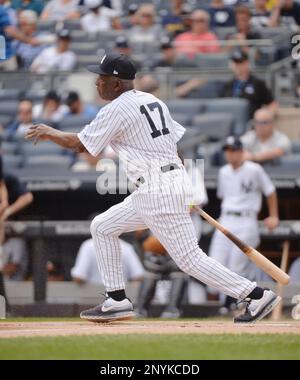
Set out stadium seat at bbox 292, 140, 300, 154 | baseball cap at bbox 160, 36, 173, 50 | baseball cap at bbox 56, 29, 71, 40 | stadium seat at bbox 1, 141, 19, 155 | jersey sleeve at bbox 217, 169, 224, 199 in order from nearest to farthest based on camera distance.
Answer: jersey sleeve at bbox 217, 169, 224, 199 → stadium seat at bbox 292, 140, 300, 154 → stadium seat at bbox 1, 141, 19, 155 → baseball cap at bbox 160, 36, 173, 50 → baseball cap at bbox 56, 29, 71, 40

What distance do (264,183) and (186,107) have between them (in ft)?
5.29

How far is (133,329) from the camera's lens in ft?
23.3

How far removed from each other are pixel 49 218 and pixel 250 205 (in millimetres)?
2099

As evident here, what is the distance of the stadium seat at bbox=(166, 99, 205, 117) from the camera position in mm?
11891

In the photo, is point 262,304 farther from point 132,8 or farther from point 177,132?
point 132,8

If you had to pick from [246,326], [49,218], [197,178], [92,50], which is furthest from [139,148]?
[92,50]

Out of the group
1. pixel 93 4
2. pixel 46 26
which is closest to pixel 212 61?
pixel 93 4

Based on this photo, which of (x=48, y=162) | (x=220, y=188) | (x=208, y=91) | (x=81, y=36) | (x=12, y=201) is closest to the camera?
(x=220, y=188)

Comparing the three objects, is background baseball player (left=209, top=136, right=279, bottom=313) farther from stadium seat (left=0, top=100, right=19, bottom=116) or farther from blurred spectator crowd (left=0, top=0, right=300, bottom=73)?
stadium seat (left=0, top=100, right=19, bottom=116)

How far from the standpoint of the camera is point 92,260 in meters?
11.0

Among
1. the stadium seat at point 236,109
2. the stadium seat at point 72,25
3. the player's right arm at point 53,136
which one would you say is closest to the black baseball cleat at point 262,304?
the player's right arm at point 53,136

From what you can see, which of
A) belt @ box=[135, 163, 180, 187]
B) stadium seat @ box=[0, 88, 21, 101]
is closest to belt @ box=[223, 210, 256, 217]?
stadium seat @ box=[0, 88, 21, 101]

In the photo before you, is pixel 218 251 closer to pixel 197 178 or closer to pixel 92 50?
pixel 197 178

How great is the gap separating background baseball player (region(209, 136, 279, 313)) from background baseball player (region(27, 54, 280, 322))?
3505 mm
